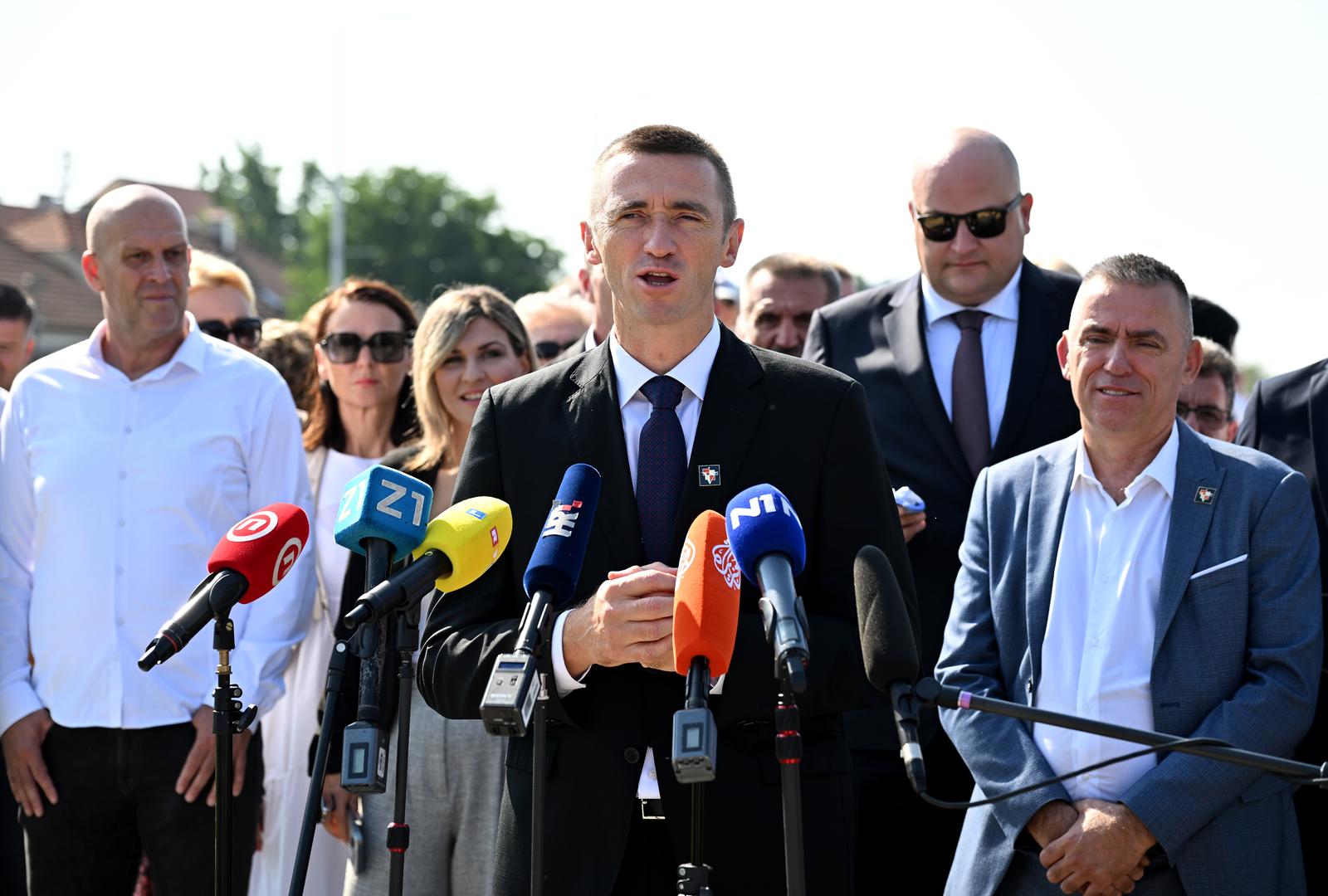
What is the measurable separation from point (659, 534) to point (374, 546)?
0.79 meters

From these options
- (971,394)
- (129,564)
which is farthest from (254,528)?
(971,394)

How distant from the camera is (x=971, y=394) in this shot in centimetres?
570

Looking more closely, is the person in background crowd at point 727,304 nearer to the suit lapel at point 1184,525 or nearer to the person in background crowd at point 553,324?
the person in background crowd at point 553,324

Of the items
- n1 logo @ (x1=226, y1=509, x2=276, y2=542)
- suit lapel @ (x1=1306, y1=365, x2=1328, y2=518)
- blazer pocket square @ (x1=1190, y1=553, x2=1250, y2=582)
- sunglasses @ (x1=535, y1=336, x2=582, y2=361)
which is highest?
sunglasses @ (x1=535, y1=336, x2=582, y2=361)

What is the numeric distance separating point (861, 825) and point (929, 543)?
43.3 inches

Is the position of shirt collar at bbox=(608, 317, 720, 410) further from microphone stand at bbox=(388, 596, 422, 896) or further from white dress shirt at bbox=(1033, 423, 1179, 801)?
white dress shirt at bbox=(1033, 423, 1179, 801)

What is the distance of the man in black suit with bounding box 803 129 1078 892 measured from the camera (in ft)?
18.0

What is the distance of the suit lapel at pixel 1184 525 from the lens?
4.41 metres

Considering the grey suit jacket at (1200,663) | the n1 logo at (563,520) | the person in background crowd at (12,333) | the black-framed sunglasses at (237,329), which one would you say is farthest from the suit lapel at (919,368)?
the person in background crowd at (12,333)

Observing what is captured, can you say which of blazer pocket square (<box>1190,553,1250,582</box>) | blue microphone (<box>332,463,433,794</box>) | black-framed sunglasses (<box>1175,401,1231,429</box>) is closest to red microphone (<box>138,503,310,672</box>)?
blue microphone (<box>332,463,433,794</box>)

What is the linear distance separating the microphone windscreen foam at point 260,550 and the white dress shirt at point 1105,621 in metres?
2.36

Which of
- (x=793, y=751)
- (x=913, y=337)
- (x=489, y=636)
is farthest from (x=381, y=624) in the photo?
(x=913, y=337)

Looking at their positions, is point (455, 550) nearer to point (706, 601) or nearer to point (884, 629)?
point (706, 601)

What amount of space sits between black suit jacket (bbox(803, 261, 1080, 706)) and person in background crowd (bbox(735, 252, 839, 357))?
152 cm
